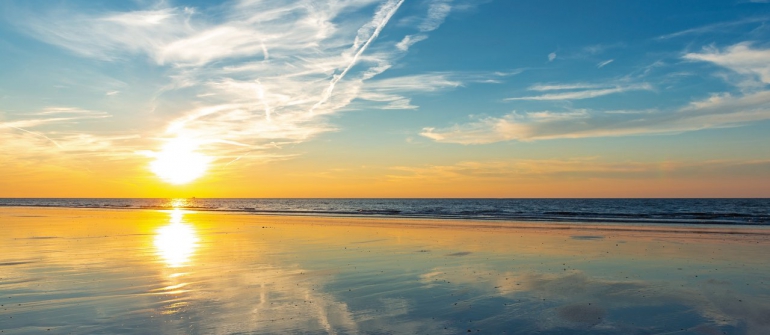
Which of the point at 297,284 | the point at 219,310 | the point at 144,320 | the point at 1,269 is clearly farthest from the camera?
the point at 1,269

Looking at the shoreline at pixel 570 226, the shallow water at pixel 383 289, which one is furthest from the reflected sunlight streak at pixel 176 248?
the shoreline at pixel 570 226

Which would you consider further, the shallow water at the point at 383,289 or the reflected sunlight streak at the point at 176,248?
the reflected sunlight streak at the point at 176,248

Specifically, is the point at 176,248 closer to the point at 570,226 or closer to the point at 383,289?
the point at 383,289

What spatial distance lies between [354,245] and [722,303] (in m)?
17.0

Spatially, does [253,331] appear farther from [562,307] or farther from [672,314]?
[672,314]

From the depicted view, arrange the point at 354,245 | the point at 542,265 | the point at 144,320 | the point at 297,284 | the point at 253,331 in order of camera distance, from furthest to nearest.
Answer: the point at 354,245, the point at 542,265, the point at 297,284, the point at 144,320, the point at 253,331

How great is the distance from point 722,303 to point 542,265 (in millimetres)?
6870

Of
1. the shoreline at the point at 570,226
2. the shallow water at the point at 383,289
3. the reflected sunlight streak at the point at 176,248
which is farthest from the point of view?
the shoreline at the point at 570,226

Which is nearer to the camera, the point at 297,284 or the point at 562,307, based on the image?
the point at 562,307

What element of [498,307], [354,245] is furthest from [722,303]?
[354,245]

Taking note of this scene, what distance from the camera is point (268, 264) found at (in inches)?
755

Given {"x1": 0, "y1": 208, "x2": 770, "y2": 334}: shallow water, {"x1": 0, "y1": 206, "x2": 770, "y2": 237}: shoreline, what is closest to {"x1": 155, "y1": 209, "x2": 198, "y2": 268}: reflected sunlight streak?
{"x1": 0, "y1": 208, "x2": 770, "y2": 334}: shallow water

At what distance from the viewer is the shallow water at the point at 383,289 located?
1070cm

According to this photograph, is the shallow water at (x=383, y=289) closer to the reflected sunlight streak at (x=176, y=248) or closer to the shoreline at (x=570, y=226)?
the reflected sunlight streak at (x=176, y=248)
